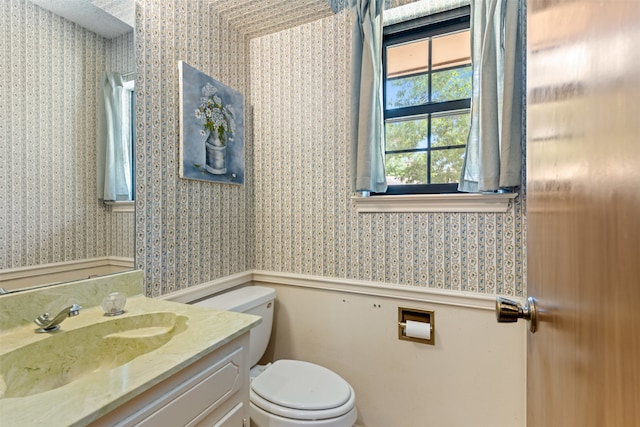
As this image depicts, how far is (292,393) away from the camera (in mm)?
1256

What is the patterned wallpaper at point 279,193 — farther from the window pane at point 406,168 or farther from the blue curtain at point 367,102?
the window pane at point 406,168

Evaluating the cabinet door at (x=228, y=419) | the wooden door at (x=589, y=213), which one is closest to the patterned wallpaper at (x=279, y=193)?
the cabinet door at (x=228, y=419)

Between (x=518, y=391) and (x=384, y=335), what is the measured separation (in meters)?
0.60

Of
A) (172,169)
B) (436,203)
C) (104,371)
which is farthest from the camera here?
(436,203)

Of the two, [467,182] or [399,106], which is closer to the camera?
[467,182]

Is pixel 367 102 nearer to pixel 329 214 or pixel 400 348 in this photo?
pixel 329 214

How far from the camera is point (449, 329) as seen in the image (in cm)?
145

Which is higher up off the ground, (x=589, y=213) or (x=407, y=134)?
(x=407, y=134)

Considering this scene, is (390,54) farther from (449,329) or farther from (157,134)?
(449,329)

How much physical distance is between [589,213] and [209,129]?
155 centimetres

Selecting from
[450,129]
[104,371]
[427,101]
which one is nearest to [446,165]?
[450,129]

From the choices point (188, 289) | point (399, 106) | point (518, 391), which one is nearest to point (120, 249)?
point (188, 289)

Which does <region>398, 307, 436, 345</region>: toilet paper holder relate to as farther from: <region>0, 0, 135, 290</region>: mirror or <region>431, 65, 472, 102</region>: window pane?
<region>0, 0, 135, 290</region>: mirror

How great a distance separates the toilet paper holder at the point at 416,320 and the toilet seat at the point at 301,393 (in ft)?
1.30
